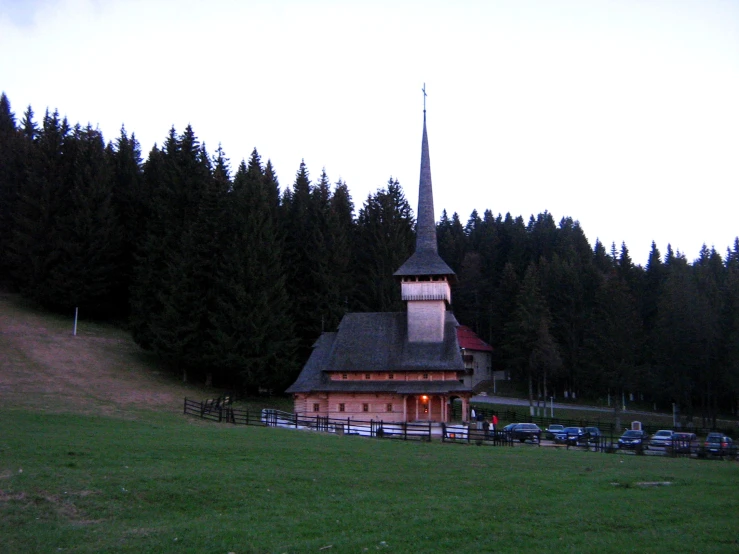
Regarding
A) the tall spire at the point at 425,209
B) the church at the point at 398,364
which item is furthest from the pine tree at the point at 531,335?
the tall spire at the point at 425,209

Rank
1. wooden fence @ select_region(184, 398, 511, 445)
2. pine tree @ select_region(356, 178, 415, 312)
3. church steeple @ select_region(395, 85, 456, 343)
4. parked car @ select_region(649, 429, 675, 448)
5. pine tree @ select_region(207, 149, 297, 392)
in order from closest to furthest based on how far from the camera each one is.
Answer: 1. parked car @ select_region(649, 429, 675, 448)
2. wooden fence @ select_region(184, 398, 511, 445)
3. pine tree @ select_region(207, 149, 297, 392)
4. church steeple @ select_region(395, 85, 456, 343)
5. pine tree @ select_region(356, 178, 415, 312)

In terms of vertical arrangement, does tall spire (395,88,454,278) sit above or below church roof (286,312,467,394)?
above

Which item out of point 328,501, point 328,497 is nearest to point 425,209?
point 328,497

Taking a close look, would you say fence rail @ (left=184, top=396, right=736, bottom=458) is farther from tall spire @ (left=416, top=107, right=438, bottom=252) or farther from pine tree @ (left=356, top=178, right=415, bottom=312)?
pine tree @ (left=356, top=178, right=415, bottom=312)

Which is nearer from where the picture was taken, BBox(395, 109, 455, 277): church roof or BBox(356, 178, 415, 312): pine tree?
BBox(395, 109, 455, 277): church roof

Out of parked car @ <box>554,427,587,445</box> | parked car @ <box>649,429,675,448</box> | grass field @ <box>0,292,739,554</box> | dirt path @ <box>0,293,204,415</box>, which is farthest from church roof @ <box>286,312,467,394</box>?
grass field @ <box>0,292,739,554</box>

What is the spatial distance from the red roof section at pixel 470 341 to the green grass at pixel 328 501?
155 feet

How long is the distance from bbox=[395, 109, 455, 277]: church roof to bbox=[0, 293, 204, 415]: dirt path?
17.5 metres

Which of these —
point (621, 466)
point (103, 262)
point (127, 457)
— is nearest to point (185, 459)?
point (127, 457)

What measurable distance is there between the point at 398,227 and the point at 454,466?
44.1 metres

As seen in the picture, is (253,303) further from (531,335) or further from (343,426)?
(531,335)

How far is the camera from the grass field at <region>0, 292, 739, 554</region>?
11875 millimetres

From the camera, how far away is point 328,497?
15250 mm

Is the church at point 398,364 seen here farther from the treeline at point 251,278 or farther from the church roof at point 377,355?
the treeline at point 251,278
